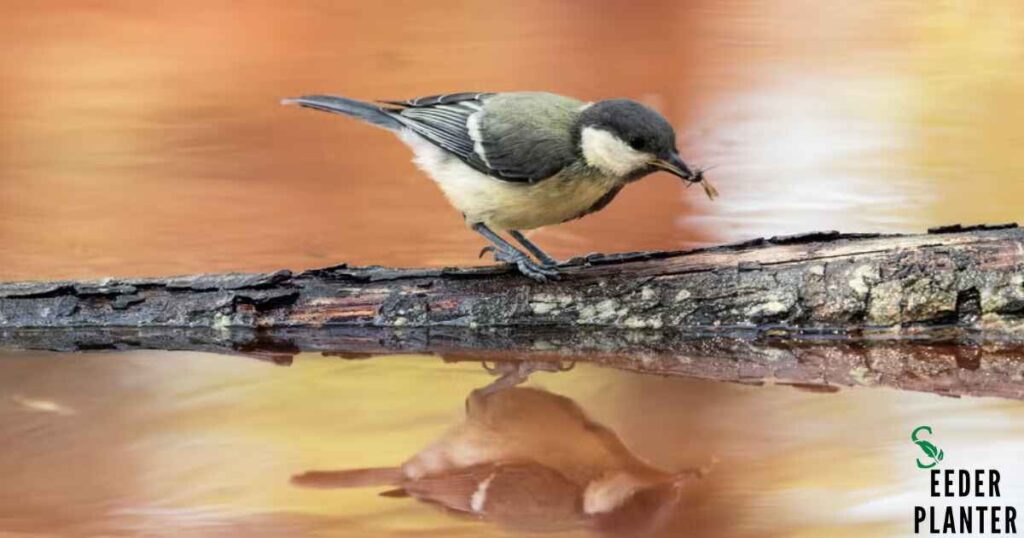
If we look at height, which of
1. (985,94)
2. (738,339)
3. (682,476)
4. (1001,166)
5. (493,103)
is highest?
(985,94)

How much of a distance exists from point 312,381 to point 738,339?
3.47 ft

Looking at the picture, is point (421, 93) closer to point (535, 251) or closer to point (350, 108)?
point (350, 108)

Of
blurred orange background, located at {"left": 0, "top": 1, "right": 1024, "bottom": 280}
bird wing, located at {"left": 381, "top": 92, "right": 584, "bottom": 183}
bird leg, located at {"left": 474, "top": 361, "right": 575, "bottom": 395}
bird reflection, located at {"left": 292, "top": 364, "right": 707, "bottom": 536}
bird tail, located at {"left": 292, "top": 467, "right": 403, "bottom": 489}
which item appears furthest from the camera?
blurred orange background, located at {"left": 0, "top": 1, "right": 1024, "bottom": 280}

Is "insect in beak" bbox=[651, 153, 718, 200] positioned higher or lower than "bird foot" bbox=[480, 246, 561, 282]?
higher

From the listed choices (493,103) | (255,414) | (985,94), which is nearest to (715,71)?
(985,94)

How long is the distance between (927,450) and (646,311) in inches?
35.7

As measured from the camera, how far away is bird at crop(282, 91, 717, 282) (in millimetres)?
3229

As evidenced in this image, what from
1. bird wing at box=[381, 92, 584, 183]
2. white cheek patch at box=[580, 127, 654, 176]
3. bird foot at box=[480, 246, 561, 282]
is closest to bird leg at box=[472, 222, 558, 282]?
bird foot at box=[480, 246, 561, 282]

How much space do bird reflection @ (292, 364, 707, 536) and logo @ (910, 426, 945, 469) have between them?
44 cm

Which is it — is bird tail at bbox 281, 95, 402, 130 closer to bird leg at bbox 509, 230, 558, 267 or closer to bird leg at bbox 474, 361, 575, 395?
bird leg at bbox 509, 230, 558, 267

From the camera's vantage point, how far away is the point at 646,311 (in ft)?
11.0

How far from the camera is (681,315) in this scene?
3.34 meters

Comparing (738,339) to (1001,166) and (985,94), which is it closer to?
(1001,166)

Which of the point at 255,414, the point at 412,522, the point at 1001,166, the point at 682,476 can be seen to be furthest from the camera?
the point at 1001,166
